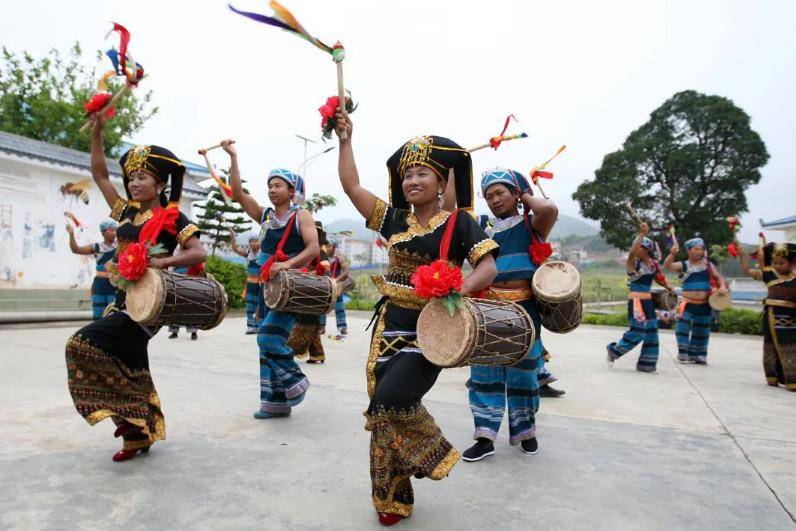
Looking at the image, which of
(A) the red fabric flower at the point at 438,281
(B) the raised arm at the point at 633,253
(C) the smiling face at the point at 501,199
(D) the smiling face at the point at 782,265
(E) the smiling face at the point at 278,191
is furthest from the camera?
(B) the raised arm at the point at 633,253

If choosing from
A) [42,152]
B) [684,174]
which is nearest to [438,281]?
[42,152]

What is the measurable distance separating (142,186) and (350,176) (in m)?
1.60

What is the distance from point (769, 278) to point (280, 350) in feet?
21.7

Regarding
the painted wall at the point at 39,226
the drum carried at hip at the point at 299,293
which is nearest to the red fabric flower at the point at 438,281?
the drum carried at hip at the point at 299,293

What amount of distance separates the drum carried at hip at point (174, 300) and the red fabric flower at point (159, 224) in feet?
0.79

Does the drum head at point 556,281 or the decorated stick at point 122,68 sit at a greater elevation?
the decorated stick at point 122,68

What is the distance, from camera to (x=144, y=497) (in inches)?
115

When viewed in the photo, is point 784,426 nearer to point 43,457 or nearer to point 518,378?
point 518,378

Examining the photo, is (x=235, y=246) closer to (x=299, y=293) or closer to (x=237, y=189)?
(x=237, y=189)

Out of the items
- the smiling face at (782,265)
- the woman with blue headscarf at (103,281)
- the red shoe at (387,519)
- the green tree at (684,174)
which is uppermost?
the green tree at (684,174)

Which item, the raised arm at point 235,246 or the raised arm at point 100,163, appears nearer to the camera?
the raised arm at point 100,163

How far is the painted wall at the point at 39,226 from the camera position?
13727 millimetres

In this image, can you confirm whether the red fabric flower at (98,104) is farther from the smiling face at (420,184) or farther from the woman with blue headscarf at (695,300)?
the woman with blue headscarf at (695,300)

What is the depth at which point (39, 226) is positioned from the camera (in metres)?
14.4
